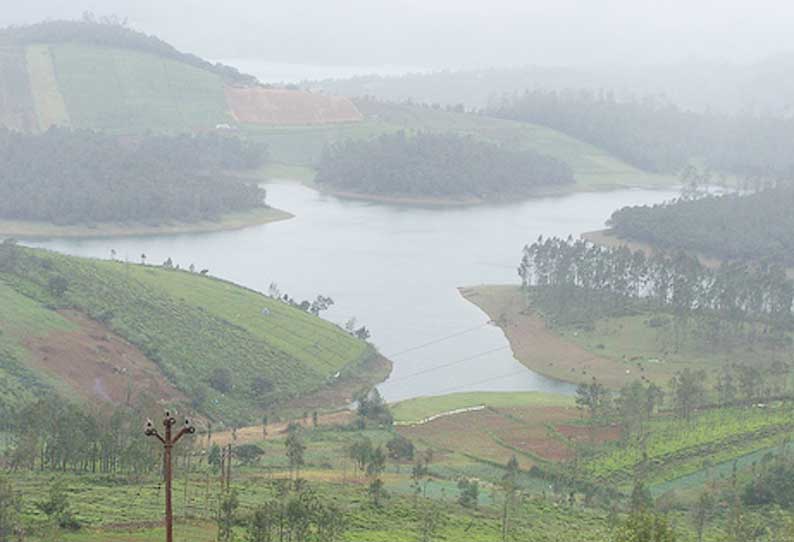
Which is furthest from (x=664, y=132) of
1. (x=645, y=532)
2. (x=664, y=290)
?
(x=645, y=532)

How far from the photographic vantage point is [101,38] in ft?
439

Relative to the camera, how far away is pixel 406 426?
41219mm

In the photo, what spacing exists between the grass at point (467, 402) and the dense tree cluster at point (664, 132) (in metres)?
86.1

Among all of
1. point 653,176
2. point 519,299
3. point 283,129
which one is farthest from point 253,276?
point 653,176

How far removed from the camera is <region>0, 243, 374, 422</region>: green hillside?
141ft

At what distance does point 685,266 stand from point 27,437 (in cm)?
3900

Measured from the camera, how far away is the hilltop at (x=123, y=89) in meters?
115

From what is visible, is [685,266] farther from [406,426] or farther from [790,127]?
[790,127]

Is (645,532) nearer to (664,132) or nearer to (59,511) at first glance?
(59,511)

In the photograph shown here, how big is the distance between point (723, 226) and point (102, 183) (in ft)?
142

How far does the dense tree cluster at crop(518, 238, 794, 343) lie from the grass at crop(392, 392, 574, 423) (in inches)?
447

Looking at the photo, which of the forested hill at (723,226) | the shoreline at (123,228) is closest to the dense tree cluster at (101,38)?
the shoreline at (123,228)

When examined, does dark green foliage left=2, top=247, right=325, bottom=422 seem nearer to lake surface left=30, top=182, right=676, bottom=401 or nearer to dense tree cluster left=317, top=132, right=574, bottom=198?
lake surface left=30, top=182, right=676, bottom=401

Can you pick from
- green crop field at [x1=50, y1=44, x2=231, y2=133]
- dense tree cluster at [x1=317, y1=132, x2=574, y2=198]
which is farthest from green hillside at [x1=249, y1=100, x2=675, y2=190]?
green crop field at [x1=50, y1=44, x2=231, y2=133]
